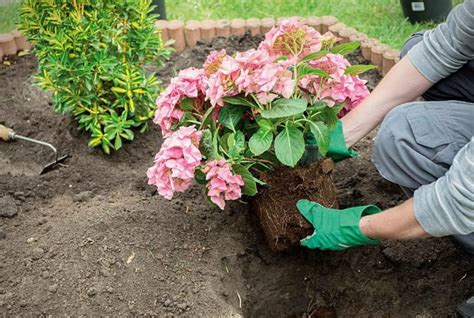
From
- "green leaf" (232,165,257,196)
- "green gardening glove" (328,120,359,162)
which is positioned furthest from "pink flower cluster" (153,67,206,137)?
"green gardening glove" (328,120,359,162)

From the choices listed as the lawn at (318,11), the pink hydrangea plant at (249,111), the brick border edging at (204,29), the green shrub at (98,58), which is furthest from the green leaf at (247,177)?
the lawn at (318,11)

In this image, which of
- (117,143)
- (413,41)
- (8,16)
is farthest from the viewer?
(8,16)

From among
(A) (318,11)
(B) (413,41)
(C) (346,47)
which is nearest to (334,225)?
(C) (346,47)

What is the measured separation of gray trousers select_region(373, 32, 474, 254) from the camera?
2.41 metres

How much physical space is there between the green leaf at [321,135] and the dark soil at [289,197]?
24 centimetres

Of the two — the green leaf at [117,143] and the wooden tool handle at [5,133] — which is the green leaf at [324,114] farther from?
the wooden tool handle at [5,133]

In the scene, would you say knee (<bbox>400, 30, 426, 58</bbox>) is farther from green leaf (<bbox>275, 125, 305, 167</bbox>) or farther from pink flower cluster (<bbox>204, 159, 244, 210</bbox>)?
pink flower cluster (<bbox>204, 159, 244, 210</bbox>)

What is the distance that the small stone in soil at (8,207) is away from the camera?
9.56 ft

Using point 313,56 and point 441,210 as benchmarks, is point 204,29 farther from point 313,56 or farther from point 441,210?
point 441,210

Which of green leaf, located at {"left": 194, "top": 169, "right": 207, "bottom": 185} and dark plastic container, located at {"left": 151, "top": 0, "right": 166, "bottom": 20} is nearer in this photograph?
green leaf, located at {"left": 194, "top": 169, "right": 207, "bottom": 185}

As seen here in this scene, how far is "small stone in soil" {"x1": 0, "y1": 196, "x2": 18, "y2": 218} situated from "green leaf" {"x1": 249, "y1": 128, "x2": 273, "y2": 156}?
46.5 inches

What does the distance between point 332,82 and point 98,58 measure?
1.21 meters

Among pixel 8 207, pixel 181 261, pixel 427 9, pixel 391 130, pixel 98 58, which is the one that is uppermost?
pixel 98 58

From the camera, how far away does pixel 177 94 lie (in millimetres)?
2525
